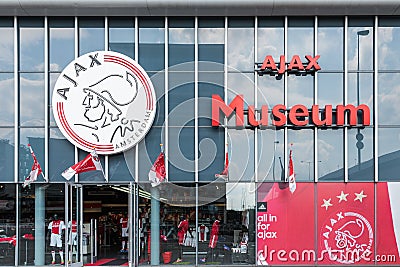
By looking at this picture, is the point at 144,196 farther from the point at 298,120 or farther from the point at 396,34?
the point at 396,34

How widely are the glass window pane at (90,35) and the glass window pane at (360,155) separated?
9.10 m

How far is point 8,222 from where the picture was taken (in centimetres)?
2352

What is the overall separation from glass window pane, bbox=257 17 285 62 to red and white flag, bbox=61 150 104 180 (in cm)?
654

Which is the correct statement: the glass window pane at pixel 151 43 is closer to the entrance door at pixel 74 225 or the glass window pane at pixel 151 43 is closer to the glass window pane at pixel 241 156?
the glass window pane at pixel 241 156

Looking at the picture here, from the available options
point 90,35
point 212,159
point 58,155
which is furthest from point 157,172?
point 90,35

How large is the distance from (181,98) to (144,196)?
11.8ft

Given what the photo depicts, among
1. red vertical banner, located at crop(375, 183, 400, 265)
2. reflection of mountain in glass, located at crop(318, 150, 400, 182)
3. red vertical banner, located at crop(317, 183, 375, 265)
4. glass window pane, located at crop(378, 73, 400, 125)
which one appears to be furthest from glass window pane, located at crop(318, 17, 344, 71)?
red vertical banner, located at crop(375, 183, 400, 265)

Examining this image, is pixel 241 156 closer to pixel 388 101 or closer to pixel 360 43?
pixel 388 101

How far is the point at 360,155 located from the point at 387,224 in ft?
8.11

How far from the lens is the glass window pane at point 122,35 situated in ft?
77.6

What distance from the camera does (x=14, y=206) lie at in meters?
23.6

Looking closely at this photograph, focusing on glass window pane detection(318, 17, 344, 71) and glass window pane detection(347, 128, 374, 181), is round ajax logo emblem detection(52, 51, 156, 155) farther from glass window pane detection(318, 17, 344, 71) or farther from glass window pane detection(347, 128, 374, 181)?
glass window pane detection(347, 128, 374, 181)

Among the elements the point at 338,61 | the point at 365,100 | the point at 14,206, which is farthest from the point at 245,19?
the point at 14,206

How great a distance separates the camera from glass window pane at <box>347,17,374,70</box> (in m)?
23.5
